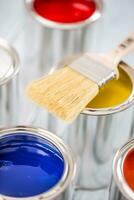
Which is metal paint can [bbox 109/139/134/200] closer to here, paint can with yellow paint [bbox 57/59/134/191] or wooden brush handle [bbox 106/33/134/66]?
paint can with yellow paint [bbox 57/59/134/191]

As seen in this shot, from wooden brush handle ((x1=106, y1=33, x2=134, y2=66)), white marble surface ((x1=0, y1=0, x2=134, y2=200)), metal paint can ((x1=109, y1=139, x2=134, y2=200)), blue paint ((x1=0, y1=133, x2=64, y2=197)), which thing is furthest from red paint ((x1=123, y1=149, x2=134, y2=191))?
white marble surface ((x1=0, y1=0, x2=134, y2=200))

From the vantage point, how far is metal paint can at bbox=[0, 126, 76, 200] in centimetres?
86

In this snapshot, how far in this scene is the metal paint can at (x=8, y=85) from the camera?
1049 millimetres

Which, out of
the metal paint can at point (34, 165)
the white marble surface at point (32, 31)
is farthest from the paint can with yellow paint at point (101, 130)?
the white marble surface at point (32, 31)

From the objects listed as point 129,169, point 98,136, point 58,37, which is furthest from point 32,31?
point 129,169

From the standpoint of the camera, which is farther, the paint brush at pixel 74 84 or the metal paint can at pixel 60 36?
the metal paint can at pixel 60 36

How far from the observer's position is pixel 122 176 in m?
0.89

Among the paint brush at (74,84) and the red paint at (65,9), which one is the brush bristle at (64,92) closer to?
the paint brush at (74,84)

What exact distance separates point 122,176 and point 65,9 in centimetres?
57

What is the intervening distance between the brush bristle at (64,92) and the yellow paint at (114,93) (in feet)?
0.11

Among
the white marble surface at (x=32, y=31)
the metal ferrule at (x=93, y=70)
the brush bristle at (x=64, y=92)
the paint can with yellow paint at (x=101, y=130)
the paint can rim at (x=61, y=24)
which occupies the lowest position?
the white marble surface at (x=32, y=31)

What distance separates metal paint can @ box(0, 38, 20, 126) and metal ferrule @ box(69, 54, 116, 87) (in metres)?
0.12

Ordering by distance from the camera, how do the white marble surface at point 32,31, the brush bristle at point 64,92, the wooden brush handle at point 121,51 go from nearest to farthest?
1. the brush bristle at point 64,92
2. the wooden brush handle at point 121,51
3. the white marble surface at point 32,31

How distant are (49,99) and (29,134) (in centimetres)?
8
